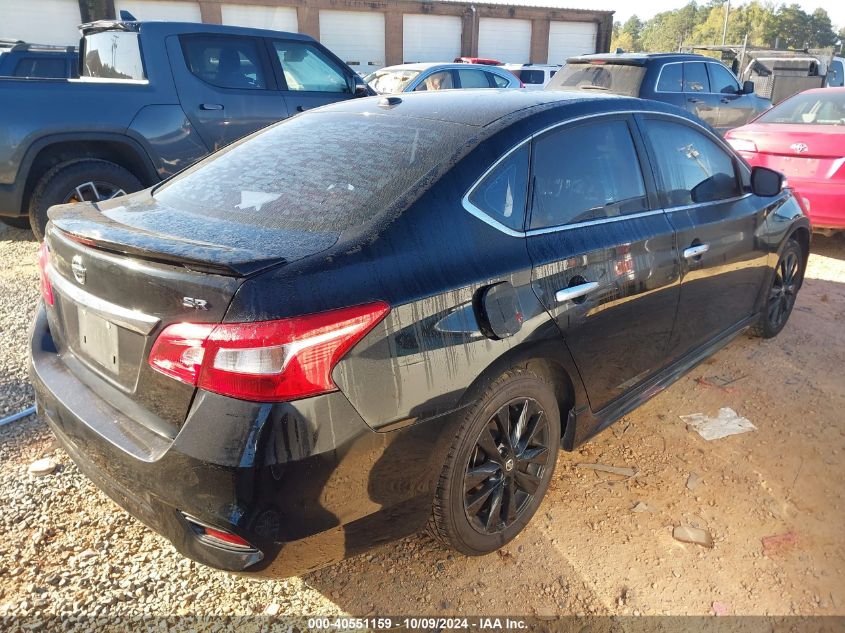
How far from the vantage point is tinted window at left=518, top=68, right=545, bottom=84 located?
659 inches

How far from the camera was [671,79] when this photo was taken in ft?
29.5

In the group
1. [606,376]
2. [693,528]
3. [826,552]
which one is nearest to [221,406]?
[606,376]

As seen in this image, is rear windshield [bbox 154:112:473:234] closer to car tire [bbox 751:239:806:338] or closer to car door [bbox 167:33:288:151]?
car tire [bbox 751:239:806:338]

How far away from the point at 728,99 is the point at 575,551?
31.3ft

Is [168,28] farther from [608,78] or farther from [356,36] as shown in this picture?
[356,36]

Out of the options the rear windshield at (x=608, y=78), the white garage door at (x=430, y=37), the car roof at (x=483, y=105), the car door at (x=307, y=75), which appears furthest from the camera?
the white garage door at (x=430, y=37)

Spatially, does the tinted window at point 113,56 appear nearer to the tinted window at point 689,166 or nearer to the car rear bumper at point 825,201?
the tinted window at point 689,166

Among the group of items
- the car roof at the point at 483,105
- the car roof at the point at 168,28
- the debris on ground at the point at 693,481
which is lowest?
the debris on ground at the point at 693,481

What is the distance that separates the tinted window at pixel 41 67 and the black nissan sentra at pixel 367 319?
345 inches

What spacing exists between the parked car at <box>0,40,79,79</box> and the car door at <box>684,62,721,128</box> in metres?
8.85

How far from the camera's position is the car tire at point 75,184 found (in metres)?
5.25

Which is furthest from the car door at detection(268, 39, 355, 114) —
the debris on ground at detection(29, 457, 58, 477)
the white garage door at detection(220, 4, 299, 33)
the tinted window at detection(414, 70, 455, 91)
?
the white garage door at detection(220, 4, 299, 33)

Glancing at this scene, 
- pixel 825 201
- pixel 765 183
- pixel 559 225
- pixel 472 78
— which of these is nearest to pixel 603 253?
pixel 559 225

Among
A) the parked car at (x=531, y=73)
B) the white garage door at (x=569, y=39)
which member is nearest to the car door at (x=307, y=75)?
the parked car at (x=531, y=73)
